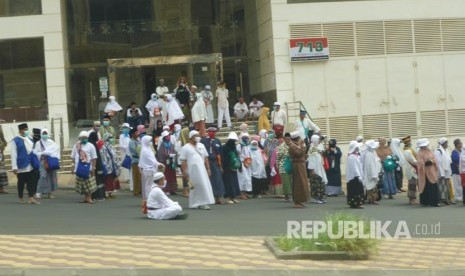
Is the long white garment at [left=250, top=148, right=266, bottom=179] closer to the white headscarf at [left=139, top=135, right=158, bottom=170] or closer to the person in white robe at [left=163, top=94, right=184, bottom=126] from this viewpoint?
the white headscarf at [left=139, top=135, right=158, bottom=170]

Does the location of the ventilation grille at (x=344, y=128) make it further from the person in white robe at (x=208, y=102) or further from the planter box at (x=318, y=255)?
the planter box at (x=318, y=255)

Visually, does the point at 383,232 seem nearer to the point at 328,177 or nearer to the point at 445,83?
the point at 328,177

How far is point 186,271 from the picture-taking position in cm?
882

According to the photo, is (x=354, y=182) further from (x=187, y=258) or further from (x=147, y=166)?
(x=187, y=258)

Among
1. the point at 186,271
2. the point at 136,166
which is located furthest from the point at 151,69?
the point at 186,271

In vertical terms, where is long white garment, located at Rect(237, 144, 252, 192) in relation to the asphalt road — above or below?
above

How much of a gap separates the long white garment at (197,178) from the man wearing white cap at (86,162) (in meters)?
2.40

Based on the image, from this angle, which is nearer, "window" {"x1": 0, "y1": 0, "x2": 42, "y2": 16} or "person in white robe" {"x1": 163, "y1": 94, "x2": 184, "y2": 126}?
"person in white robe" {"x1": 163, "y1": 94, "x2": 184, "y2": 126}

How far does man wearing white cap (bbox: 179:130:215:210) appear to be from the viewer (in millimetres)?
15914

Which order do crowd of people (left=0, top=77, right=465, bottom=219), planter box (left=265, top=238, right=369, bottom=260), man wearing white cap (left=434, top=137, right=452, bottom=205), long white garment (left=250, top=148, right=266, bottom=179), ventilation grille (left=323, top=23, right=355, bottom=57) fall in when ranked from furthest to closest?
1. ventilation grille (left=323, top=23, right=355, bottom=57)
2. long white garment (left=250, top=148, right=266, bottom=179)
3. man wearing white cap (left=434, top=137, right=452, bottom=205)
4. crowd of people (left=0, top=77, right=465, bottom=219)
5. planter box (left=265, top=238, right=369, bottom=260)

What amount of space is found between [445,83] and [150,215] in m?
17.1

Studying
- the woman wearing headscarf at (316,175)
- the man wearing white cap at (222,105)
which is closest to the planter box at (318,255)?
the woman wearing headscarf at (316,175)

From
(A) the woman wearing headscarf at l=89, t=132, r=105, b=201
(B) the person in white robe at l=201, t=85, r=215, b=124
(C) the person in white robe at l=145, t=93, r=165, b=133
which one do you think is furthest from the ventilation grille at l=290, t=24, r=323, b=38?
(A) the woman wearing headscarf at l=89, t=132, r=105, b=201

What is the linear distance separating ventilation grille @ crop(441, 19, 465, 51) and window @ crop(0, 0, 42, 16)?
1536 cm
